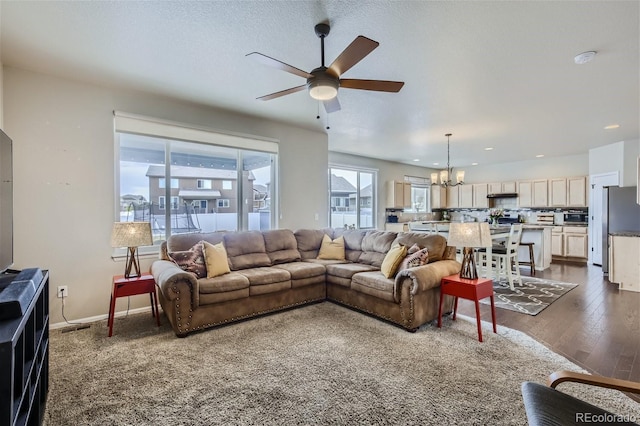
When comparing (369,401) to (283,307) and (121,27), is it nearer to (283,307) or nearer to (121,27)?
(283,307)

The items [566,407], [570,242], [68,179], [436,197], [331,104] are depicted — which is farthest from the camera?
[436,197]

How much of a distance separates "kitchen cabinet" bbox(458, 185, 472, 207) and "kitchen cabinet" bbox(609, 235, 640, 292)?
4.50 meters

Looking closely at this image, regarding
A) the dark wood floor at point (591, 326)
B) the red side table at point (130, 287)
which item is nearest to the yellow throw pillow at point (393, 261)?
the dark wood floor at point (591, 326)

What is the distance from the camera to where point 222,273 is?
342 centimetres

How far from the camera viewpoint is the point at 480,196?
9.07 m

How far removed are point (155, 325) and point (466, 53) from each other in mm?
4056

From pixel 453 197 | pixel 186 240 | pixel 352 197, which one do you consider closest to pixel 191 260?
pixel 186 240

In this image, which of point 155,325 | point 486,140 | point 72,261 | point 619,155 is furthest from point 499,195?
point 72,261

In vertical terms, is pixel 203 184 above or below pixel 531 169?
below

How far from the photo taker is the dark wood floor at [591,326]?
2.45 metres

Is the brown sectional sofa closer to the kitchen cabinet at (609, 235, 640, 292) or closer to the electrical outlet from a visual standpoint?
the electrical outlet

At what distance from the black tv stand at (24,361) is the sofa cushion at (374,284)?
2713mm

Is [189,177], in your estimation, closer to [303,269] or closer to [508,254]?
[303,269]

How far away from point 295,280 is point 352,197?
437 cm
